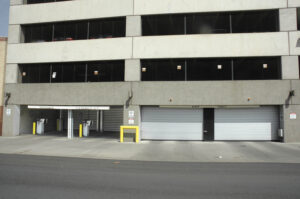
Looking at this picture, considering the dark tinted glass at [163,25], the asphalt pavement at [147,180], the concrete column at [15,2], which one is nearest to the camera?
the asphalt pavement at [147,180]

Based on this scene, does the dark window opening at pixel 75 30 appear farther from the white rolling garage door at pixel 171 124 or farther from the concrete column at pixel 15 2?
the white rolling garage door at pixel 171 124

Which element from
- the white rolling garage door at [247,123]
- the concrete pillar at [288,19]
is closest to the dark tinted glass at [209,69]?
the white rolling garage door at [247,123]

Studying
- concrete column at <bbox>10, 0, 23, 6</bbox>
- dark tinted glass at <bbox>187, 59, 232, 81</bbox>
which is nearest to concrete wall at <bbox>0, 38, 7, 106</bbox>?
concrete column at <bbox>10, 0, 23, 6</bbox>

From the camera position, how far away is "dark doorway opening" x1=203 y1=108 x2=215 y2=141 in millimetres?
15142

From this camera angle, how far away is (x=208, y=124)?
15.2 meters

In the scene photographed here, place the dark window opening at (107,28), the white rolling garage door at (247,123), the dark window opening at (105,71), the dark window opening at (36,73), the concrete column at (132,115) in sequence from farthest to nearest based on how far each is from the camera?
1. the dark window opening at (36,73)
2. the dark window opening at (107,28)
3. the dark window opening at (105,71)
4. the concrete column at (132,115)
5. the white rolling garage door at (247,123)

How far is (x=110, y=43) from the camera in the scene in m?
15.6

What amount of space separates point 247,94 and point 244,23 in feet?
17.7

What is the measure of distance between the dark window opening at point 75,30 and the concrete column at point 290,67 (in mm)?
11851

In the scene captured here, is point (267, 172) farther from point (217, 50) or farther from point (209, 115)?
point (217, 50)

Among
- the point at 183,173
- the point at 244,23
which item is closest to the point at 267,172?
the point at 183,173

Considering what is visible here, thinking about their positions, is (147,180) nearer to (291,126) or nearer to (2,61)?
(291,126)

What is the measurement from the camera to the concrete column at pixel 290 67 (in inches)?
555

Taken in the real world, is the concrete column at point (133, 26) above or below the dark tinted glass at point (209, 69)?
above
